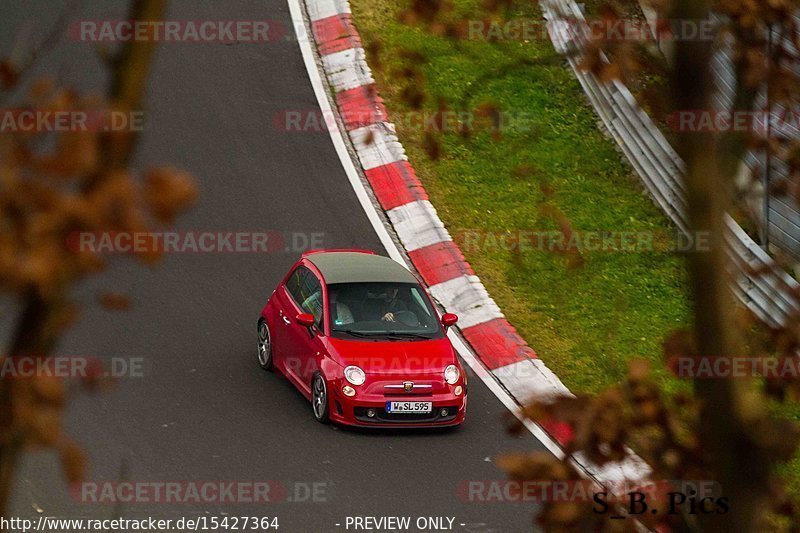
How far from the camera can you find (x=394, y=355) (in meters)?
11.3

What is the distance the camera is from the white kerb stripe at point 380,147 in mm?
15391

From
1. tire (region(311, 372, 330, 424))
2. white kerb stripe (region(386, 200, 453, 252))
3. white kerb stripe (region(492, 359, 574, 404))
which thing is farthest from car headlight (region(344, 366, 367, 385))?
white kerb stripe (region(386, 200, 453, 252))

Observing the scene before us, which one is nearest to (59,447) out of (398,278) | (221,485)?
(221,485)

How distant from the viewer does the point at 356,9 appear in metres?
17.8

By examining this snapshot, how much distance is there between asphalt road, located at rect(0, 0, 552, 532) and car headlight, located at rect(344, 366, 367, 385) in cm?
50

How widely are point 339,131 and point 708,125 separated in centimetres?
1255

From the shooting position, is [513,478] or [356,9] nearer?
[513,478]

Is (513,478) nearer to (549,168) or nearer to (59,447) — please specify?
(59,447)

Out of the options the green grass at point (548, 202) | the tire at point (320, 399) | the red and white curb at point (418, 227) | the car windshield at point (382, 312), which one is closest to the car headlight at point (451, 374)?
the car windshield at point (382, 312)

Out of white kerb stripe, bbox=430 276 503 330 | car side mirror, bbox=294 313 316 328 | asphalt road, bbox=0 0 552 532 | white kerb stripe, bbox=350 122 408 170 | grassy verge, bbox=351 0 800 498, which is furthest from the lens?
white kerb stripe, bbox=350 122 408 170

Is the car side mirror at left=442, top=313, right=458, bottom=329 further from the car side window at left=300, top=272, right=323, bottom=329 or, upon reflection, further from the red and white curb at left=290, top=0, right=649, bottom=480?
the car side window at left=300, top=272, right=323, bottom=329

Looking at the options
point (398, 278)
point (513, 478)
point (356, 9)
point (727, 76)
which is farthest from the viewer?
point (356, 9)

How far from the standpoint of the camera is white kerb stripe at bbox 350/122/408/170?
50.5ft

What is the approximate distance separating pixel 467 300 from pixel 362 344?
2.18m
